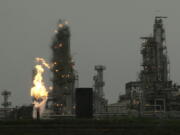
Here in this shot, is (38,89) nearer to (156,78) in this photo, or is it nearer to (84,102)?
(84,102)

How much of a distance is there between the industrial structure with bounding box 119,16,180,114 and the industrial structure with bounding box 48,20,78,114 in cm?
1154

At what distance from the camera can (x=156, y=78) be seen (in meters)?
68.3

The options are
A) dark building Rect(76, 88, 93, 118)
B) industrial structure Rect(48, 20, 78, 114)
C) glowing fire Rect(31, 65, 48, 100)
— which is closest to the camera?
dark building Rect(76, 88, 93, 118)

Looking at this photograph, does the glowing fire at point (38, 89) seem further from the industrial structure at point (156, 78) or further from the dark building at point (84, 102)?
the industrial structure at point (156, 78)

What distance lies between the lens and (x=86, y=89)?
24.9 meters

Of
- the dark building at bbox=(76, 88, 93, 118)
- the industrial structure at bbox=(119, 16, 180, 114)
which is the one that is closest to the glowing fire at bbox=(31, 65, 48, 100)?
the dark building at bbox=(76, 88, 93, 118)

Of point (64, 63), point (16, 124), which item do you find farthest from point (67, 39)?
point (16, 124)

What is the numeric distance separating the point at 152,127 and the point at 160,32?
56.0 metres

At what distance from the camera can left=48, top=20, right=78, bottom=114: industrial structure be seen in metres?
60.1

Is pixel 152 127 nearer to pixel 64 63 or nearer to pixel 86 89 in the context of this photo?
pixel 86 89

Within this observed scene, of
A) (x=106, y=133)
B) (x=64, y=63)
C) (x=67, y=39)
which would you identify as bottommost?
(x=106, y=133)

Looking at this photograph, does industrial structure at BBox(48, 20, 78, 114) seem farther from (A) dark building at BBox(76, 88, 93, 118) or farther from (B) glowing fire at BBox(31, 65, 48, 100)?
(A) dark building at BBox(76, 88, 93, 118)

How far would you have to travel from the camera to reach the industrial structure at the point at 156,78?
217 ft

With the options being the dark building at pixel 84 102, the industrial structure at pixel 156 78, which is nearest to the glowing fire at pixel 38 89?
the dark building at pixel 84 102
